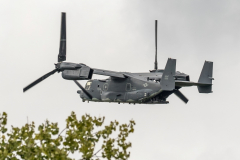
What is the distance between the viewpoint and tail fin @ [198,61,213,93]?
87.8m

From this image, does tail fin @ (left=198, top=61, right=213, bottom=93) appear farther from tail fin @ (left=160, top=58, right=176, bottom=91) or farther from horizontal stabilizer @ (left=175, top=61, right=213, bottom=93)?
tail fin @ (left=160, top=58, right=176, bottom=91)

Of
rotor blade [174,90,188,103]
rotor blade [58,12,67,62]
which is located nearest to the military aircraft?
rotor blade [58,12,67,62]

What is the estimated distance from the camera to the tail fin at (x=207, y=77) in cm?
8775

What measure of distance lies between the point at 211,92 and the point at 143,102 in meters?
7.85

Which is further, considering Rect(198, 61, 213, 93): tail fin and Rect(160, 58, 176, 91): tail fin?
Rect(198, 61, 213, 93): tail fin

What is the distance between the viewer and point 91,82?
9075 cm

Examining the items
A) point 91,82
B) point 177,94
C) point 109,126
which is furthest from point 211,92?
point 109,126

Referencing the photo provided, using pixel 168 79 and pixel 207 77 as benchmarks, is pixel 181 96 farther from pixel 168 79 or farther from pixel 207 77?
pixel 168 79

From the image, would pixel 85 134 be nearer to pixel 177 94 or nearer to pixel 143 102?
pixel 143 102

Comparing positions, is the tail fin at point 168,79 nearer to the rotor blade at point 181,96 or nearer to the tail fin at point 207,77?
the tail fin at point 207,77

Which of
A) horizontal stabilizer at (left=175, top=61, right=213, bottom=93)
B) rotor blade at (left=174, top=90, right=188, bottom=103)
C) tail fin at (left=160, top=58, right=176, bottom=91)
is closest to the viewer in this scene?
tail fin at (left=160, top=58, right=176, bottom=91)

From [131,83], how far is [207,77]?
26.3ft

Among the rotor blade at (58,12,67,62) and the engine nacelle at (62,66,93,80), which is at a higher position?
the rotor blade at (58,12,67,62)

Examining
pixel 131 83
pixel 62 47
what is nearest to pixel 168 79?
pixel 131 83
